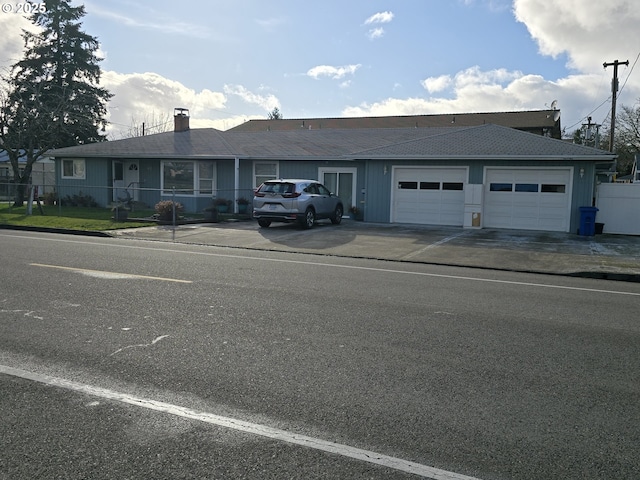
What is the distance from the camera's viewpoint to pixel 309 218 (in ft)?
63.7

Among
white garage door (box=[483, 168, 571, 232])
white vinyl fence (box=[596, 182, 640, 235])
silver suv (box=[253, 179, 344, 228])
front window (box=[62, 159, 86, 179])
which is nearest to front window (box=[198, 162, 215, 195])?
front window (box=[62, 159, 86, 179])

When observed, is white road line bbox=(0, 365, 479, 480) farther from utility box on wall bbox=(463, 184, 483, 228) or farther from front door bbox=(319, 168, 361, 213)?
front door bbox=(319, 168, 361, 213)

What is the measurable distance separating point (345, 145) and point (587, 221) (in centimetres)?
1109

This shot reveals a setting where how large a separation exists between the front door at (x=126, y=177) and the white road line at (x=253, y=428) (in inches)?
944

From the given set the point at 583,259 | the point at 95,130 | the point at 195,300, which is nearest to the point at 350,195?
the point at 583,259

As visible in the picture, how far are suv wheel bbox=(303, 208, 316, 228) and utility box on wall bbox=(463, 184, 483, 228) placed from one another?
580 cm

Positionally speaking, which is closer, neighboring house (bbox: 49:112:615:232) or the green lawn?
the green lawn

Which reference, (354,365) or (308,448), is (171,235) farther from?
(308,448)

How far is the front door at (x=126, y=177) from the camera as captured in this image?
2761cm

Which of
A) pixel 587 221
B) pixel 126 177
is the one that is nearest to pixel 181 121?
pixel 126 177

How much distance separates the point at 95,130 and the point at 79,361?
4647cm

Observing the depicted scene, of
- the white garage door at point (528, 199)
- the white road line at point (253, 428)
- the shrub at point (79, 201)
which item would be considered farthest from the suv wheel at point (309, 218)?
the white road line at point (253, 428)

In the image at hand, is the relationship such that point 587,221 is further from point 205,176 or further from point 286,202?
point 205,176

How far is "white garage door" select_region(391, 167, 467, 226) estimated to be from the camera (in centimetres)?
2147
